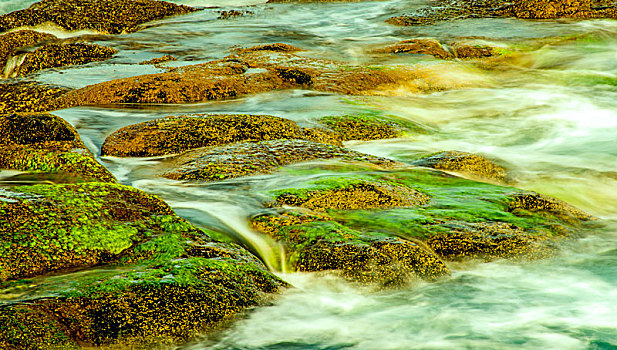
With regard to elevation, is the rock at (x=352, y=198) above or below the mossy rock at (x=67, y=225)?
below

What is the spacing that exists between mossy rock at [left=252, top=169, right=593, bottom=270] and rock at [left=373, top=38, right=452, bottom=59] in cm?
859

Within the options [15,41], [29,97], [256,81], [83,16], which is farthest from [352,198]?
[83,16]

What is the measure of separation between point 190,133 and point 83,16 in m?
12.0

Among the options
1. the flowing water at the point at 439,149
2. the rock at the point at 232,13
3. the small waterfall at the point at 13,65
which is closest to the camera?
the flowing water at the point at 439,149

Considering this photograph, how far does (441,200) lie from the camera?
22.8 feet

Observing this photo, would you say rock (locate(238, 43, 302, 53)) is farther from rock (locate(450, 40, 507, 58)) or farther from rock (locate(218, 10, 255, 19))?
rock (locate(218, 10, 255, 19))

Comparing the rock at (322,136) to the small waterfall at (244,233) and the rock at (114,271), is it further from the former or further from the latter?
the rock at (114,271)

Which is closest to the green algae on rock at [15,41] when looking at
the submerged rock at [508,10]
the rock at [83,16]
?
the rock at [83,16]

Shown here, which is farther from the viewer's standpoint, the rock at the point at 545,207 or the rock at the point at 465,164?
the rock at the point at 465,164

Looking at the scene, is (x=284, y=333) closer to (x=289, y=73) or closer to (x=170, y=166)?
(x=170, y=166)

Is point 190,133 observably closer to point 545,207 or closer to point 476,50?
point 545,207

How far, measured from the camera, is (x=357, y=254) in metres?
5.36

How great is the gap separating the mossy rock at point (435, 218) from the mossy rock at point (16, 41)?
37.3ft

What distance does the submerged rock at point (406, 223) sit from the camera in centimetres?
545
